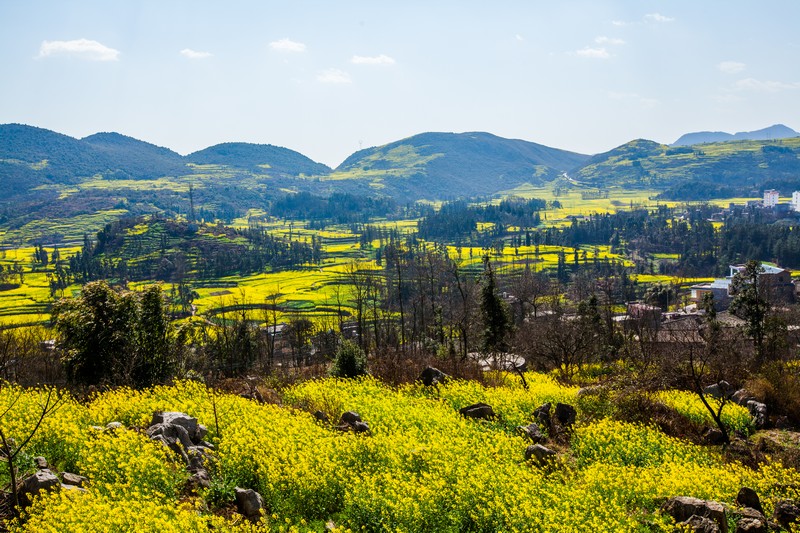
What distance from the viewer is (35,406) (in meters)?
15.4

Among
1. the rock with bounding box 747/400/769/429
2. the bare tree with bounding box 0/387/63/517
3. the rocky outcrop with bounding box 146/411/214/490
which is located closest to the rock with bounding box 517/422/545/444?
the rock with bounding box 747/400/769/429

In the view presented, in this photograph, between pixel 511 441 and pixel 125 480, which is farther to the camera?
pixel 511 441

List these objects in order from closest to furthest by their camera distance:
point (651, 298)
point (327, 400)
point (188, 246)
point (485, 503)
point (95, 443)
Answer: point (485, 503)
point (95, 443)
point (327, 400)
point (651, 298)
point (188, 246)

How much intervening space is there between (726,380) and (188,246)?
143326 mm

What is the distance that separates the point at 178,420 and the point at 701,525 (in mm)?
12680

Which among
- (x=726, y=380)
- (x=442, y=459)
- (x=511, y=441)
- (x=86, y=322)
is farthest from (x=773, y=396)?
(x=86, y=322)

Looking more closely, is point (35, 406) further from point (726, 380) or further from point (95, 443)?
point (726, 380)

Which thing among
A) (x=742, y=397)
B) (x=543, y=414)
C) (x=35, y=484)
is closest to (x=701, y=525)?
(x=543, y=414)

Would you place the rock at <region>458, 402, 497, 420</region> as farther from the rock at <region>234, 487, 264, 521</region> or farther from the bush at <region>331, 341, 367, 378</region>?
the bush at <region>331, 341, 367, 378</region>

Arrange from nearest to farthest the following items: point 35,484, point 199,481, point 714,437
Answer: point 35,484, point 199,481, point 714,437

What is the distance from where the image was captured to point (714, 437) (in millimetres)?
18984

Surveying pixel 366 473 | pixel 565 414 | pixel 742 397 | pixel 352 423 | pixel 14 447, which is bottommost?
pixel 742 397

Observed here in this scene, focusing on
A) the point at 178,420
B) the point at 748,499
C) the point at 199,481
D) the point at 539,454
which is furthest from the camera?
the point at 539,454

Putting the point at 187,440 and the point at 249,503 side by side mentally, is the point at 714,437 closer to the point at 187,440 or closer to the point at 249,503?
the point at 249,503
